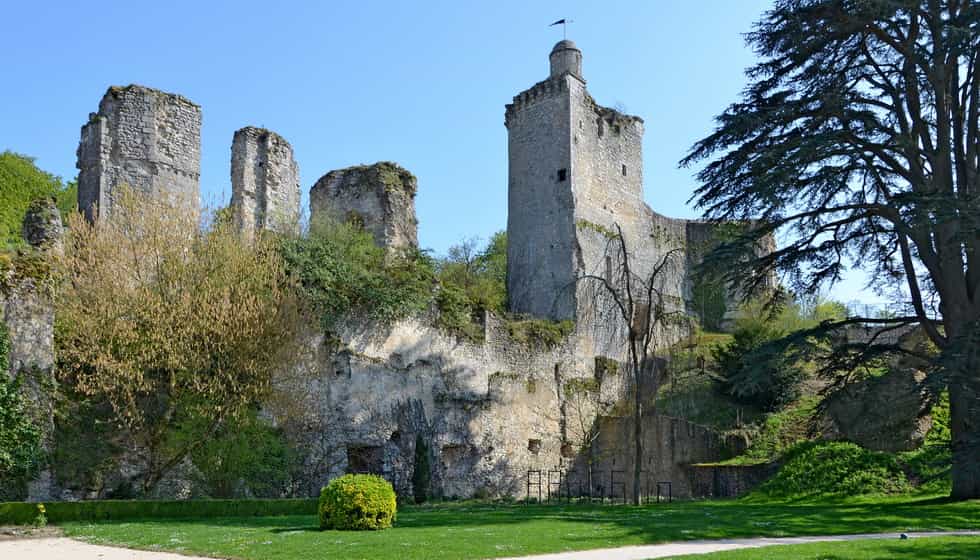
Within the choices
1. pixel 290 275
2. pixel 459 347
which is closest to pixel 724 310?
pixel 459 347

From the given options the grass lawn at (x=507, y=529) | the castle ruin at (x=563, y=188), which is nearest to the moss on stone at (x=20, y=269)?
the grass lawn at (x=507, y=529)

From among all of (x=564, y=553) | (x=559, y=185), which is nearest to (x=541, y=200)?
(x=559, y=185)

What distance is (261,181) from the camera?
2505cm

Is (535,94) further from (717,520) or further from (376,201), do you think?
(717,520)

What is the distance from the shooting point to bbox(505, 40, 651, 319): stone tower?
3075cm

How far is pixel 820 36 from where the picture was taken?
1708 cm

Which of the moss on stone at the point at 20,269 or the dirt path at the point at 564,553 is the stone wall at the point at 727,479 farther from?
the moss on stone at the point at 20,269

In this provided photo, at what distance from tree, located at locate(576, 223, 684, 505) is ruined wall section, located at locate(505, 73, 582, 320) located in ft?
4.46

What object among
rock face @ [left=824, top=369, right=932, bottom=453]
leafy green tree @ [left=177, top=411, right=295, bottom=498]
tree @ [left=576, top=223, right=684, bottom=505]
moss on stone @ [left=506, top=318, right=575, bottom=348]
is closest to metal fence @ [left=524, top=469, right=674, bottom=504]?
tree @ [left=576, top=223, right=684, bottom=505]

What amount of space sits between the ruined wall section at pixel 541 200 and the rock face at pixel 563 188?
3 centimetres

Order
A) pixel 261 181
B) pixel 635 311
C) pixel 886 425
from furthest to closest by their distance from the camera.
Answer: pixel 261 181 < pixel 886 425 < pixel 635 311

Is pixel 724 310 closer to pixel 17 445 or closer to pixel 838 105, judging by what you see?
pixel 838 105

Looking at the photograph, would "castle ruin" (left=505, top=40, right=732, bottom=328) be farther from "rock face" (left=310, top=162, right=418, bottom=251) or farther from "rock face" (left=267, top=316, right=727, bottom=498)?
"rock face" (left=310, top=162, right=418, bottom=251)

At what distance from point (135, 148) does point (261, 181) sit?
356cm
